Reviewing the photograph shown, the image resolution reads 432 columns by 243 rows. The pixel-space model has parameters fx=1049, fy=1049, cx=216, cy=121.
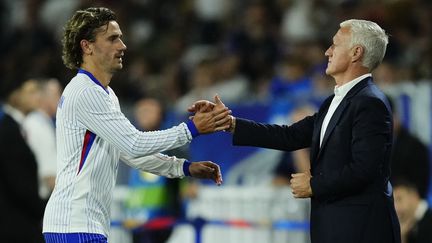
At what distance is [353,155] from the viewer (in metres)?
5.56

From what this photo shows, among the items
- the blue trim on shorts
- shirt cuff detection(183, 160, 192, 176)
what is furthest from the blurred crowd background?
the blue trim on shorts

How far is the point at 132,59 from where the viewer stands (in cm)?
1450

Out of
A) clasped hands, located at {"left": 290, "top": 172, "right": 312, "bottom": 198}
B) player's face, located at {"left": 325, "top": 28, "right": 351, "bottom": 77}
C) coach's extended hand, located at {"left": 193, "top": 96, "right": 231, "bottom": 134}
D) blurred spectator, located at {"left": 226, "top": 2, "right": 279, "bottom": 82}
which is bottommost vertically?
clasped hands, located at {"left": 290, "top": 172, "right": 312, "bottom": 198}

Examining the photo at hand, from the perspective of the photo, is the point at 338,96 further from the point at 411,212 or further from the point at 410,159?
the point at 410,159

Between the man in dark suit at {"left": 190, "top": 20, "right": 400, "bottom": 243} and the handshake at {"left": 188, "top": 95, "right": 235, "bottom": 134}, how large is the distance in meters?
0.53

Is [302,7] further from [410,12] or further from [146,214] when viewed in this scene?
[146,214]

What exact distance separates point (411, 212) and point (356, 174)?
9.09 feet

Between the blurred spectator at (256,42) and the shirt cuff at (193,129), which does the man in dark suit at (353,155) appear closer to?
the shirt cuff at (193,129)

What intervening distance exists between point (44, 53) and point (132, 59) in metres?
1.35

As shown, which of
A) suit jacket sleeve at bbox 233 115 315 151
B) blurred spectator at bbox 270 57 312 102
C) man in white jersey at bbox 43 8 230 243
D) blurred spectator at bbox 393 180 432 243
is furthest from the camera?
blurred spectator at bbox 270 57 312 102

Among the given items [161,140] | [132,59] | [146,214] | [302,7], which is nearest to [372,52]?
[161,140]

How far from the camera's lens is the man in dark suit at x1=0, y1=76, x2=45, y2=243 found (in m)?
9.16

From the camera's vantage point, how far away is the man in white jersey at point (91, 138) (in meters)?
5.63

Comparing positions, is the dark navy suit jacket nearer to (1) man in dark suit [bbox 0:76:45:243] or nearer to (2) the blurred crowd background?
(2) the blurred crowd background
